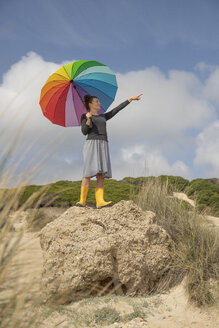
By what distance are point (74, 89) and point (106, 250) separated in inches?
121

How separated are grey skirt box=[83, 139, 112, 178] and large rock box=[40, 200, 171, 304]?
0.64m

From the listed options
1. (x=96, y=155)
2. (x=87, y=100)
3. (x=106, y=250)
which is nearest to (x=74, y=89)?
(x=87, y=100)

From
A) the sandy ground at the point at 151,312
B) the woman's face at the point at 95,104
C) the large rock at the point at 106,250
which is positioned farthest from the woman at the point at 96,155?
the sandy ground at the point at 151,312

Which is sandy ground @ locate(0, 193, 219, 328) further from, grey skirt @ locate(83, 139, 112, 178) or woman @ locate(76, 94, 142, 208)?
grey skirt @ locate(83, 139, 112, 178)

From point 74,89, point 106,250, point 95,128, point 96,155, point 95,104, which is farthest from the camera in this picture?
point 74,89

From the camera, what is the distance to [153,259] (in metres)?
4.50

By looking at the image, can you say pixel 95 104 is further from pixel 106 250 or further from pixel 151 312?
pixel 151 312

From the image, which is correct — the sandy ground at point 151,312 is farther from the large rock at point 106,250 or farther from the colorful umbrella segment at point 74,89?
the colorful umbrella segment at point 74,89

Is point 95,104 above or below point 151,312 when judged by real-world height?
above

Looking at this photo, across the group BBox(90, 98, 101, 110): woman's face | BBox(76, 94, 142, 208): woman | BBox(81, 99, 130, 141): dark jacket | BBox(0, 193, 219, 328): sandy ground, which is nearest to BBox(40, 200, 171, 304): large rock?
BBox(0, 193, 219, 328): sandy ground

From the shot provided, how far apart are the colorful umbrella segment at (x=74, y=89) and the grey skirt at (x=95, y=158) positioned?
928mm

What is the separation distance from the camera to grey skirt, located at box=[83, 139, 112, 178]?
5.02 m

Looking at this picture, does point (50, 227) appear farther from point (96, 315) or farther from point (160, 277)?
point (160, 277)

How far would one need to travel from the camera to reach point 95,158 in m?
5.03
